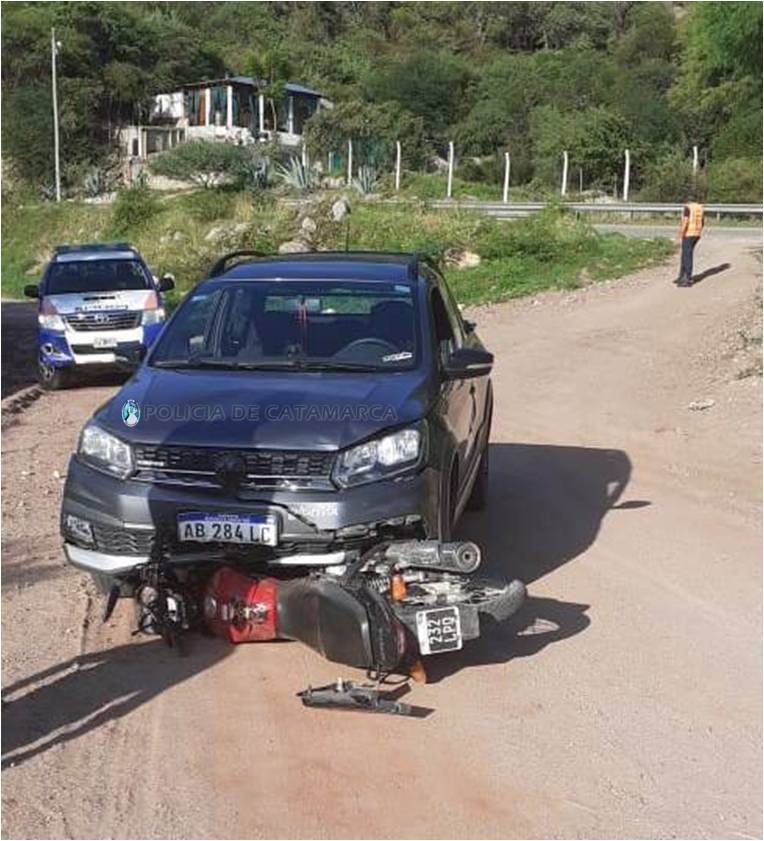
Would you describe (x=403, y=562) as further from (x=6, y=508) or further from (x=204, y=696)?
(x=6, y=508)

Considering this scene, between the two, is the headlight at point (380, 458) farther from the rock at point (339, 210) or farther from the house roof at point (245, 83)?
the house roof at point (245, 83)

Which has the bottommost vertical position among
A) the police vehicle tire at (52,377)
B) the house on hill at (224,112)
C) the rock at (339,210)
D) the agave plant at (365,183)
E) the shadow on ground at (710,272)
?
the police vehicle tire at (52,377)

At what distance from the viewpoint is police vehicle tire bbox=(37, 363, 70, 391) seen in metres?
14.9

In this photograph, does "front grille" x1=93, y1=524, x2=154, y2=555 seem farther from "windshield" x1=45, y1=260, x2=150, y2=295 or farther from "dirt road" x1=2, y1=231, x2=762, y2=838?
"windshield" x1=45, y1=260, x2=150, y2=295

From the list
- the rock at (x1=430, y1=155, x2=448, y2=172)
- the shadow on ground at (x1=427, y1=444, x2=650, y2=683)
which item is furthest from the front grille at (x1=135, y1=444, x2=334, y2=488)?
the rock at (x1=430, y1=155, x2=448, y2=172)

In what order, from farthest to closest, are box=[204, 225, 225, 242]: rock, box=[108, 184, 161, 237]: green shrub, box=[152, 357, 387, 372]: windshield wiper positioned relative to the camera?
box=[108, 184, 161, 237]: green shrub
box=[204, 225, 225, 242]: rock
box=[152, 357, 387, 372]: windshield wiper

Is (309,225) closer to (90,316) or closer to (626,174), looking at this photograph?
(90,316)

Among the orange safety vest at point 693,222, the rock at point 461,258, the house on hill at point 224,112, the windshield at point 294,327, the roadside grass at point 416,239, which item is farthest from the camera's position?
the house on hill at point 224,112

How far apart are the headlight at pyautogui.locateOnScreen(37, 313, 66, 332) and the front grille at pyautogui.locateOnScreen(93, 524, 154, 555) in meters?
10.0

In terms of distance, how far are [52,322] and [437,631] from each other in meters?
11.4

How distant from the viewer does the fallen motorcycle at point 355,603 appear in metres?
4.69

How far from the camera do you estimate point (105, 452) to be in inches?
212

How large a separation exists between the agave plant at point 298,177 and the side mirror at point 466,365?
83.3 ft

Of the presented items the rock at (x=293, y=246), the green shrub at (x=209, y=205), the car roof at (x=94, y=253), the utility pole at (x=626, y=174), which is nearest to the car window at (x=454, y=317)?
the car roof at (x=94, y=253)
